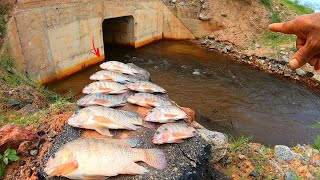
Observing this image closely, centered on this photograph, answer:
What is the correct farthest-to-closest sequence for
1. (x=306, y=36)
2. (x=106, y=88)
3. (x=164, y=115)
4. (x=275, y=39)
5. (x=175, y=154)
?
(x=275, y=39) < (x=106, y=88) < (x=164, y=115) < (x=175, y=154) < (x=306, y=36)

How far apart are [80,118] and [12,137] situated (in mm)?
891

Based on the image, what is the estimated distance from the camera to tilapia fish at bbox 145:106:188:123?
3.63 meters

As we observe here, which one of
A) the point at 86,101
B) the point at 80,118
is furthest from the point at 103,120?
the point at 86,101

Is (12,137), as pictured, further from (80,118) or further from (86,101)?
(86,101)

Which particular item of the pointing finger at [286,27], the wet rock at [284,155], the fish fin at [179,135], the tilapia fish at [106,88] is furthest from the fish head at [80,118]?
the wet rock at [284,155]

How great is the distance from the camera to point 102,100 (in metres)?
4.07

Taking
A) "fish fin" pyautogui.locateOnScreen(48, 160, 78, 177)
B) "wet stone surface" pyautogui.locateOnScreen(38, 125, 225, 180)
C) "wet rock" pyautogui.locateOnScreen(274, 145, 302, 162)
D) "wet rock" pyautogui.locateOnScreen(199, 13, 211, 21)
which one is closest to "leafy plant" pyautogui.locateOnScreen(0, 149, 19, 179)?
"wet stone surface" pyautogui.locateOnScreen(38, 125, 225, 180)

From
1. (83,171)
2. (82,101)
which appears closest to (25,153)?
(82,101)

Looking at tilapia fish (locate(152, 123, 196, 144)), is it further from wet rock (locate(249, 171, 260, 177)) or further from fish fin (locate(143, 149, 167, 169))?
wet rock (locate(249, 171, 260, 177))

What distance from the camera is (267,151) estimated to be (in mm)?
5137

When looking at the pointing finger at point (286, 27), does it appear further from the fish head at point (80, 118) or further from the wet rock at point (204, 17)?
the wet rock at point (204, 17)

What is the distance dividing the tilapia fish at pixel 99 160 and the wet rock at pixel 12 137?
0.93 metres

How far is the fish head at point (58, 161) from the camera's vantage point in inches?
104

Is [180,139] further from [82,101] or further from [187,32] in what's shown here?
[187,32]
